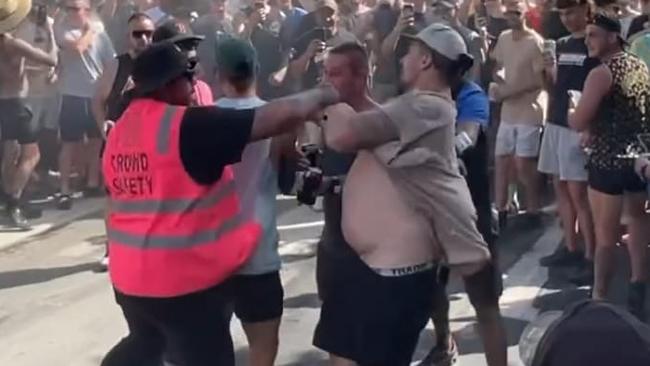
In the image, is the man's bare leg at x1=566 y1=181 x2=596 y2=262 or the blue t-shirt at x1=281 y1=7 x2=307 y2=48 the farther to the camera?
the blue t-shirt at x1=281 y1=7 x2=307 y2=48

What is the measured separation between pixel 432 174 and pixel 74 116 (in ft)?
23.9

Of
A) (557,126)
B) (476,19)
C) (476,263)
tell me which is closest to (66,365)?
(476,263)

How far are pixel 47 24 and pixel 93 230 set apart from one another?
1813 mm

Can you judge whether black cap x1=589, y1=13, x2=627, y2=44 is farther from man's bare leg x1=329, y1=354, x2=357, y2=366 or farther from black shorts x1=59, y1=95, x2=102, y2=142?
black shorts x1=59, y1=95, x2=102, y2=142

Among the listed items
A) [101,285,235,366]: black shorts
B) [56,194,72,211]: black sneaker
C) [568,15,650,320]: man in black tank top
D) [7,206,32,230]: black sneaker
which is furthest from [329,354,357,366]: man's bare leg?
[56,194,72,211]: black sneaker

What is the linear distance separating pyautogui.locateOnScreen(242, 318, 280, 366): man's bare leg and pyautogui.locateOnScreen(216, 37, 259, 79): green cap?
1.04 meters

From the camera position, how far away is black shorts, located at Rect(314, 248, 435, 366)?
4.79 m

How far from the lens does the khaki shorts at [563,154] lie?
8.41m

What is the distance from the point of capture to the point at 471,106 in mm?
5902

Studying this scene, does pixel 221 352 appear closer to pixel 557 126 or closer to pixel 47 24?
pixel 557 126

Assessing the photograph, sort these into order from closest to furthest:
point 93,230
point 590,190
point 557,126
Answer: point 590,190 → point 557,126 → point 93,230

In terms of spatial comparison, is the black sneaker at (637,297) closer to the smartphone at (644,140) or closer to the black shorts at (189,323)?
the smartphone at (644,140)

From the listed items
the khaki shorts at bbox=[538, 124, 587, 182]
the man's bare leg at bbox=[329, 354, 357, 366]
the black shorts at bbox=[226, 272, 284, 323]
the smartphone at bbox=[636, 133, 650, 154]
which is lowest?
the khaki shorts at bbox=[538, 124, 587, 182]

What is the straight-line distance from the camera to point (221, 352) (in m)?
4.84
